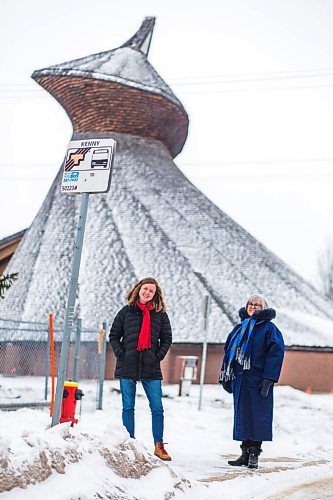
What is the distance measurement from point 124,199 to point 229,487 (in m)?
16.2

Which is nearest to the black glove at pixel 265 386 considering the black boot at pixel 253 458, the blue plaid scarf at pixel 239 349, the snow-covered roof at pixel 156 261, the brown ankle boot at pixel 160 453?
the blue plaid scarf at pixel 239 349

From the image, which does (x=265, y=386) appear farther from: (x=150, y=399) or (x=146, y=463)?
(x=146, y=463)

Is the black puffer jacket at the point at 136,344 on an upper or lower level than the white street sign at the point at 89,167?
lower

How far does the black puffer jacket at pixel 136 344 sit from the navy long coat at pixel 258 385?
0.82m

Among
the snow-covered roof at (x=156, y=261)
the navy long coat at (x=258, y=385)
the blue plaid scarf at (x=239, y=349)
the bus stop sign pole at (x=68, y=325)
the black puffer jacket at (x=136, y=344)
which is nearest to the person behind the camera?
the bus stop sign pole at (x=68, y=325)

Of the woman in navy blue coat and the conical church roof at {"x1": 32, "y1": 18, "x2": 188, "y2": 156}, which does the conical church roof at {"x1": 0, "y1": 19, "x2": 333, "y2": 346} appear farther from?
the woman in navy blue coat

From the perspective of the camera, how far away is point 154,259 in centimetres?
2062

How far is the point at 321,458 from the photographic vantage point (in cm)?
866

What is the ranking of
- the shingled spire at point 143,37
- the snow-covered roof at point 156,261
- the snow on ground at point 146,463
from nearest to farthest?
the snow on ground at point 146,463 → the snow-covered roof at point 156,261 → the shingled spire at point 143,37

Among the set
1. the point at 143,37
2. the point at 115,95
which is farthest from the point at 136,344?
the point at 143,37

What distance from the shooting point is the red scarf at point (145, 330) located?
24.2ft

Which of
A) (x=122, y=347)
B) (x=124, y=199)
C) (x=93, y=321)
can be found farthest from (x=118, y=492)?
(x=124, y=199)

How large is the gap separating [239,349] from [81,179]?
7.85 ft

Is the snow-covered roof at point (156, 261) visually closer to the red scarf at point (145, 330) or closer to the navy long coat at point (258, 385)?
the navy long coat at point (258, 385)
